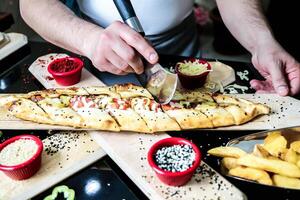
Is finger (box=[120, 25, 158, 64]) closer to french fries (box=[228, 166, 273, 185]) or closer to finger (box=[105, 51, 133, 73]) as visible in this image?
finger (box=[105, 51, 133, 73])

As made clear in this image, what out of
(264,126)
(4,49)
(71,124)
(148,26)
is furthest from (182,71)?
(4,49)

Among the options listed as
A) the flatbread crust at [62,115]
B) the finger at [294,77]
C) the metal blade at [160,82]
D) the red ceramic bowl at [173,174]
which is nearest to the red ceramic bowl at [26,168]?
the flatbread crust at [62,115]

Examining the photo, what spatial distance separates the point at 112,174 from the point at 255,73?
3.53 feet

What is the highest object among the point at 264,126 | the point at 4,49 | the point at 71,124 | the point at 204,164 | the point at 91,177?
the point at 4,49

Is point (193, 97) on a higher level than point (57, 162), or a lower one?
lower

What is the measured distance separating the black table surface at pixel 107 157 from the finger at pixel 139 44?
0.46m

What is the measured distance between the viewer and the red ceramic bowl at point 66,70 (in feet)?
7.23

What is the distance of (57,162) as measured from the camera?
5.77ft

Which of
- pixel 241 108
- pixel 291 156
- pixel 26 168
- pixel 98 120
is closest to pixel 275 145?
pixel 291 156

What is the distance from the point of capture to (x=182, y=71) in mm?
2176

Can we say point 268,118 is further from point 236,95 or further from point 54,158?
point 54,158

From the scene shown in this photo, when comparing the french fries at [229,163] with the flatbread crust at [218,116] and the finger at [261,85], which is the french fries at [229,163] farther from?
the finger at [261,85]

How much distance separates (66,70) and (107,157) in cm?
66

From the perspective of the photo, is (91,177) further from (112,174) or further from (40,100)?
(40,100)
